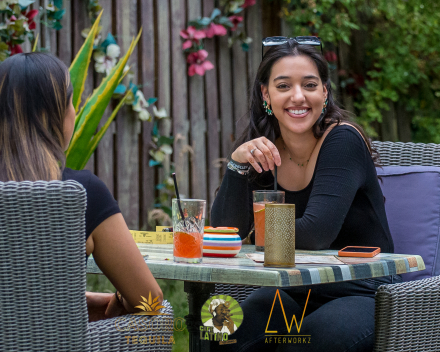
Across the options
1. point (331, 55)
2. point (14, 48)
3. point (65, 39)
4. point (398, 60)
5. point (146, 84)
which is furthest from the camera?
point (398, 60)

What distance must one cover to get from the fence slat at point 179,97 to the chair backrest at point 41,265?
9.19 feet

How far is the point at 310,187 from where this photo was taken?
1.80 m

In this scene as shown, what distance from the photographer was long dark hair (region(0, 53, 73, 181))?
1.05 meters

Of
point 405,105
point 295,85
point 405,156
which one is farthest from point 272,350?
point 405,105

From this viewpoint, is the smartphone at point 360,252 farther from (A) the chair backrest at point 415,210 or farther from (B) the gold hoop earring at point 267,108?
(B) the gold hoop earring at point 267,108

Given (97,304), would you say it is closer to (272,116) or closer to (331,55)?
(272,116)

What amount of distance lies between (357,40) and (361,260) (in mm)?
3657

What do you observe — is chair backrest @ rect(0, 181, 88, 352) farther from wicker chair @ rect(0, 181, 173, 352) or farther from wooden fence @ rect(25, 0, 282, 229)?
wooden fence @ rect(25, 0, 282, 229)

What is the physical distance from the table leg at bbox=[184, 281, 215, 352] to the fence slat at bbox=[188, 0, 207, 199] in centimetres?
247

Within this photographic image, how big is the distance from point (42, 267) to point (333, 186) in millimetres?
972

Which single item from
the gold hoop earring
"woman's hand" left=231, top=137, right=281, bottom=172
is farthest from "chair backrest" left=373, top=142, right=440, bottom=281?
"woman's hand" left=231, top=137, right=281, bottom=172

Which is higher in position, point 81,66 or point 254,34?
point 254,34

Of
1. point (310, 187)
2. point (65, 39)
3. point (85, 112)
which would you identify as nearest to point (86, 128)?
point (85, 112)

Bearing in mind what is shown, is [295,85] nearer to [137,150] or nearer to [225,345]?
[225,345]
